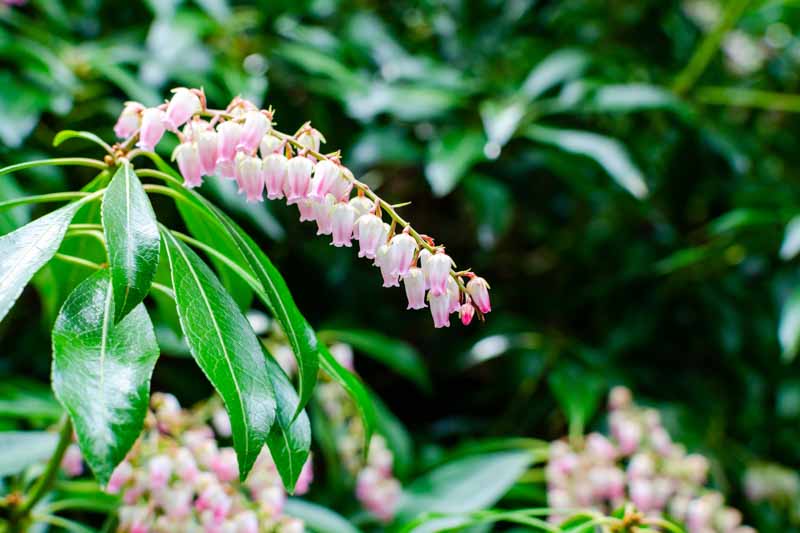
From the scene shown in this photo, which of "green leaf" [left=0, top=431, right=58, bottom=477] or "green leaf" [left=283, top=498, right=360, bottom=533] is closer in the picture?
"green leaf" [left=0, top=431, right=58, bottom=477]

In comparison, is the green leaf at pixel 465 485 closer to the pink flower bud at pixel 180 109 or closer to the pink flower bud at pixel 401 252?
the pink flower bud at pixel 401 252

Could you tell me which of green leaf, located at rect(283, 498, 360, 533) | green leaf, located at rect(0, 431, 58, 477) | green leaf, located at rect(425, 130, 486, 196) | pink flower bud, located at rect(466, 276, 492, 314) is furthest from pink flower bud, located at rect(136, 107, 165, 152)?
green leaf, located at rect(425, 130, 486, 196)

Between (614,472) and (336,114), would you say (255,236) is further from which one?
(614,472)

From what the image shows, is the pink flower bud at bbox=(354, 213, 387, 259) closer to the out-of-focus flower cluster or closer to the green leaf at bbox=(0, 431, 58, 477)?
the out-of-focus flower cluster

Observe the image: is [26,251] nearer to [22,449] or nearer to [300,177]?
[300,177]

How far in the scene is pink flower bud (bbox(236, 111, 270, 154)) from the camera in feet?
2.38

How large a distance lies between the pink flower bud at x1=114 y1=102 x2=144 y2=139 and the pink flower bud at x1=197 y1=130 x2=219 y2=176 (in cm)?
8

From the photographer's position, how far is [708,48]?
191cm

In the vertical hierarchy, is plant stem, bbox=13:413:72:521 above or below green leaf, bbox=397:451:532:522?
below

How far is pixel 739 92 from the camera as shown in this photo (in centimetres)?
203

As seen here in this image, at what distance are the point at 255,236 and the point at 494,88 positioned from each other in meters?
0.66

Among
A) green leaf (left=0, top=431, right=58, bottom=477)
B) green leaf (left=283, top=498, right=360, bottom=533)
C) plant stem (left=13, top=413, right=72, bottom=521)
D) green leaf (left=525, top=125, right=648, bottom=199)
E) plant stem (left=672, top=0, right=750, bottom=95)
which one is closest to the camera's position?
plant stem (left=13, top=413, right=72, bottom=521)

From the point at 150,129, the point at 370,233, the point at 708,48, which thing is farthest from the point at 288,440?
the point at 708,48

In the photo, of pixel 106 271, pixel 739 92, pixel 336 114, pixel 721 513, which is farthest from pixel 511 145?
pixel 106 271
